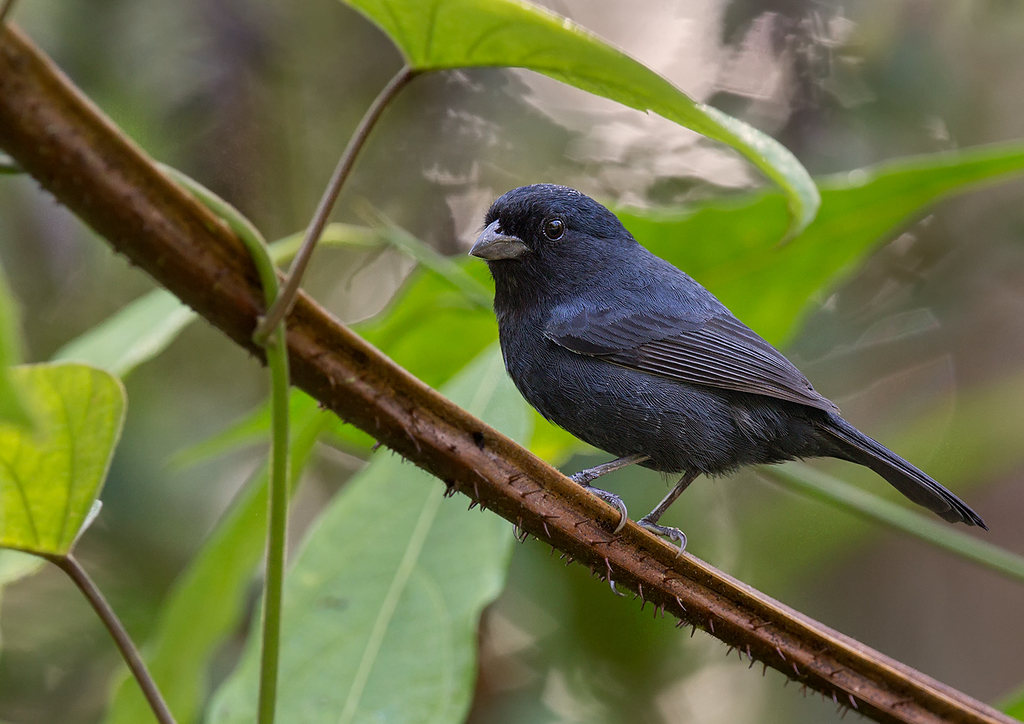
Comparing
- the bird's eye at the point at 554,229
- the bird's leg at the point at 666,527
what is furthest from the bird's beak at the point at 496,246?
the bird's leg at the point at 666,527

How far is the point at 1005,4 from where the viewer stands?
534 cm

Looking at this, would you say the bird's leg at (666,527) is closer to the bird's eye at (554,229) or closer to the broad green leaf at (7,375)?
the bird's eye at (554,229)

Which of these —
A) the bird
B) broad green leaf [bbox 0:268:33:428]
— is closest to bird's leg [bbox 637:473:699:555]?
the bird

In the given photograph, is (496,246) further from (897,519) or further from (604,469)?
(897,519)

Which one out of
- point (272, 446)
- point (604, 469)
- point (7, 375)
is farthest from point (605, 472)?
point (7, 375)

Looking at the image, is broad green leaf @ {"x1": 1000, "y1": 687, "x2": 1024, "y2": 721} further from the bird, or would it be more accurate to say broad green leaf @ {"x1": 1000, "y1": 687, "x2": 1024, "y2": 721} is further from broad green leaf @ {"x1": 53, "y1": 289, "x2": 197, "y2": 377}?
broad green leaf @ {"x1": 53, "y1": 289, "x2": 197, "y2": 377}

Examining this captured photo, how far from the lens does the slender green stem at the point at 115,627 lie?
152cm

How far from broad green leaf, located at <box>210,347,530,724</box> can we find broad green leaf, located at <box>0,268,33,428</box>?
1556 millimetres

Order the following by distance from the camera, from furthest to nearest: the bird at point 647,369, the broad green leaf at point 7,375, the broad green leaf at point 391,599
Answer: the bird at point 647,369
the broad green leaf at point 391,599
the broad green leaf at point 7,375

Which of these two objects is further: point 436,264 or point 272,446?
point 436,264

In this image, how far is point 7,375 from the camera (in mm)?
804

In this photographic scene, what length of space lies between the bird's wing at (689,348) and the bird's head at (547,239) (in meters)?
0.22

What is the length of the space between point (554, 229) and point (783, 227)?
0.76 metres

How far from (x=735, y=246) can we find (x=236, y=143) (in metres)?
3.38
